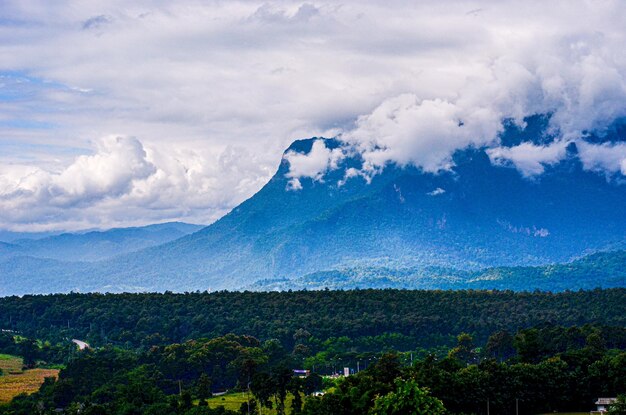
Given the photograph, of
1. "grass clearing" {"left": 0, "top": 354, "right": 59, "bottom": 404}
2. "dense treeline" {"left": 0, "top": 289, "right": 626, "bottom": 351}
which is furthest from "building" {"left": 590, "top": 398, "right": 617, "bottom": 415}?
"grass clearing" {"left": 0, "top": 354, "right": 59, "bottom": 404}

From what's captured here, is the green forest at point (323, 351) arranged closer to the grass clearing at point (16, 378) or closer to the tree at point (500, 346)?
the tree at point (500, 346)

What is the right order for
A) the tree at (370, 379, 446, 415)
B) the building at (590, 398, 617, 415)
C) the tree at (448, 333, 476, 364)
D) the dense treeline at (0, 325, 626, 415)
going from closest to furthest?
1. the tree at (370, 379, 446, 415)
2. the dense treeline at (0, 325, 626, 415)
3. the building at (590, 398, 617, 415)
4. the tree at (448, 333, 476, 364)

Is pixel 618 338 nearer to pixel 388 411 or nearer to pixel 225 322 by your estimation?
pixel 388 411

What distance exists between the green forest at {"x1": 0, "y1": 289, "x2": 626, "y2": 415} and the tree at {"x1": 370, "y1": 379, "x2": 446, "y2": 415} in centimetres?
12

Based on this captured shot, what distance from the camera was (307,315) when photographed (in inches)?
6196

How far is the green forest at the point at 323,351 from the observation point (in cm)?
8594

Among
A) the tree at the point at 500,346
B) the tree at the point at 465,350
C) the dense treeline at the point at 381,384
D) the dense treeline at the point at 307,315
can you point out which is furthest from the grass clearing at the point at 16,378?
the tree at the point at 500,346

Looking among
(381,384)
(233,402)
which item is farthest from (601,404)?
(233,402)

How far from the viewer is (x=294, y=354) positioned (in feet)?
443

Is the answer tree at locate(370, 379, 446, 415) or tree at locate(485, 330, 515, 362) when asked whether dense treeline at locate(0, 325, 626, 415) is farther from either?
tree at locate(485, 330, 515, 362)

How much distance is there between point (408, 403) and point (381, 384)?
7895 millimetres

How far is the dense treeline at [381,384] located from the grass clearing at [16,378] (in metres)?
3.32

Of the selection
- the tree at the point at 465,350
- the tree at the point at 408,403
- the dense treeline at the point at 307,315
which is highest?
the dense treeline at the point at 307,315

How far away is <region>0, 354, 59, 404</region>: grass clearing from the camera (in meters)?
106
